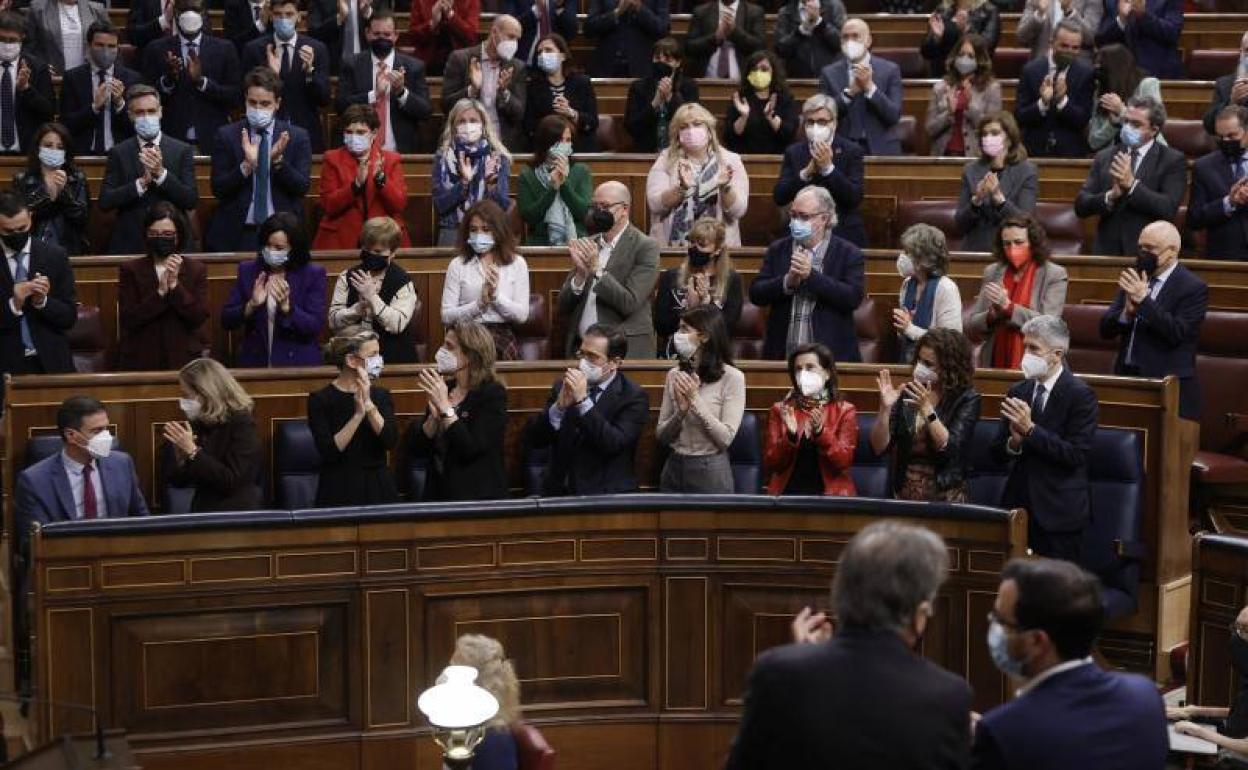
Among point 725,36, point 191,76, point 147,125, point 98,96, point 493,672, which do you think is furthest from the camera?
point 725,36

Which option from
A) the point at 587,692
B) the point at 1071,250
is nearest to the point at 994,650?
the point at 587,692

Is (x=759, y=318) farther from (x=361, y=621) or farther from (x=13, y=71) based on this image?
(x=13, y=71)

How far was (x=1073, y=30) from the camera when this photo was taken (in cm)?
958

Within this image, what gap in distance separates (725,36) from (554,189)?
1940 mm

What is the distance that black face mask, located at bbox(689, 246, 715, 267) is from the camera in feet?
25.5

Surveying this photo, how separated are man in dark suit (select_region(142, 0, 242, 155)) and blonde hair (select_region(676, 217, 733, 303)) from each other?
2.73m

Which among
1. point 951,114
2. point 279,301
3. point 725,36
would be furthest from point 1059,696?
point 725,36

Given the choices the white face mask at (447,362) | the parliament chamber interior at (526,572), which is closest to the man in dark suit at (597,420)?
the parliament chamber interior at (526,572)

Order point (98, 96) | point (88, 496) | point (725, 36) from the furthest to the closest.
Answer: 1. point (725, 36)
2. point (98, 96)
3. point (88, 496)

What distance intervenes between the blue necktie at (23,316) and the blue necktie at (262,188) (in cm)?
122

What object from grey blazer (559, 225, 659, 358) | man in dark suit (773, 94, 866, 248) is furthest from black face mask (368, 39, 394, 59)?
grey blazer (559, 225, 659, 358)

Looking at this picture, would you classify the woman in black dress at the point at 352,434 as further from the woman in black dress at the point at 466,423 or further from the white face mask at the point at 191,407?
the white face mask at the point at 191,407

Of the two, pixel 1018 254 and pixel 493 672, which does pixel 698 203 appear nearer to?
pixel 1018 254

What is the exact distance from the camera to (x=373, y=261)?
7.80 meters
